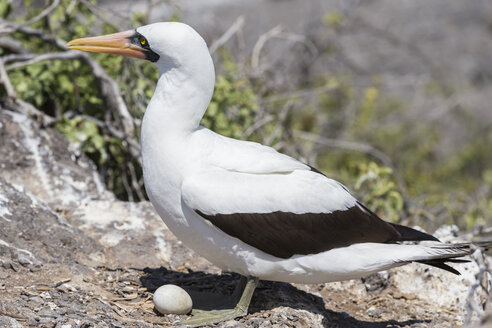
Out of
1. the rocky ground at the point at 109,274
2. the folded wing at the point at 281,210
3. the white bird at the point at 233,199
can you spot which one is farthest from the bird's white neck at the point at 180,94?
the rocky ground at the point at 109,274

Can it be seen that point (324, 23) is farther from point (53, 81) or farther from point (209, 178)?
point (209, 178)

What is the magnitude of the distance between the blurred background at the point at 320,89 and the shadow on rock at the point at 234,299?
1.66 meters

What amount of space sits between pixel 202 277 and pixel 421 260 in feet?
4.79

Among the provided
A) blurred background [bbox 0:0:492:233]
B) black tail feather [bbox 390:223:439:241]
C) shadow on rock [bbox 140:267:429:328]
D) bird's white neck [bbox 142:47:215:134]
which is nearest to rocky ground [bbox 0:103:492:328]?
shadow on rock [bbox 140:267:429:328]

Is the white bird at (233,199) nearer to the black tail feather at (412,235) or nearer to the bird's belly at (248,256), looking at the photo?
the bird's belly at (248,256)

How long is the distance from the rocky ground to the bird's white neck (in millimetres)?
1046

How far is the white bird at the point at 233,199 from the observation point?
3834mm

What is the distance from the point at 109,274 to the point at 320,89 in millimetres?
4215

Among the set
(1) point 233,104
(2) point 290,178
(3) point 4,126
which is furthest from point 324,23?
(2) point 290,178

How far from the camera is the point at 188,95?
395cm

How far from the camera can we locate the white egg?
395cm

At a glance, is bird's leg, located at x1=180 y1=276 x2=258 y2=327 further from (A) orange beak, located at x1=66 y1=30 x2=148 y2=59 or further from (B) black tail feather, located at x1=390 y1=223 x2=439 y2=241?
(A) orange beak, located at x1=66 y1=30 x2=148 y2=59

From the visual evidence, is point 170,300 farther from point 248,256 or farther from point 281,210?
point 281,210

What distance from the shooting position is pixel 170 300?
3.97m
